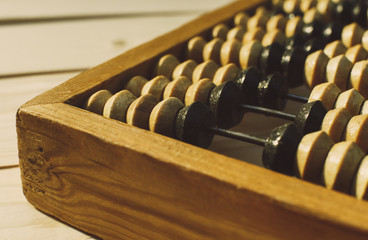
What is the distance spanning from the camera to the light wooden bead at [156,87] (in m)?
0.60

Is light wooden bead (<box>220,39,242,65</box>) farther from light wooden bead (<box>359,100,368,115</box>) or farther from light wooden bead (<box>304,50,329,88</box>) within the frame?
light wooden bead (<box>359,100,368,115</box>)

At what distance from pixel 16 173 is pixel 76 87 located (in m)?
0.14

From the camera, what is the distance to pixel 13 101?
779mm

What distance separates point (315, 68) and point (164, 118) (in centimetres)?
21

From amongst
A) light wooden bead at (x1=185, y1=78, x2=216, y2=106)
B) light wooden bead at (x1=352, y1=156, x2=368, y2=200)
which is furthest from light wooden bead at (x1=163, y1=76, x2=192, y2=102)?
light wooden bead at (x1=352, y1=156, x2=368, y2=200)

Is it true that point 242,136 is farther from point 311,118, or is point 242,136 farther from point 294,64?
point 294,64

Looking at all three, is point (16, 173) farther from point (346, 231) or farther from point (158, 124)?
point (346, 231)

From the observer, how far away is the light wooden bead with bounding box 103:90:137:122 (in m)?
0.55

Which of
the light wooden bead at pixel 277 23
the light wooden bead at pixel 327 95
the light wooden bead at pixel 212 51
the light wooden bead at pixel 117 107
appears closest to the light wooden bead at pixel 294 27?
the light wooden bead at pixel 277 23

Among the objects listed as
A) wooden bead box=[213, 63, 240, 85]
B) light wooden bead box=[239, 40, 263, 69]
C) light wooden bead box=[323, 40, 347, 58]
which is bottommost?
wooden bead box=[213, 63, 240, 85]

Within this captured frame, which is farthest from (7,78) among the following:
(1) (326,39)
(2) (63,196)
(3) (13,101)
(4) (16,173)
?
(1) (326,39)

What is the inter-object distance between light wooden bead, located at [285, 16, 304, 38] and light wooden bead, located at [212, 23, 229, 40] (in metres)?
0.09

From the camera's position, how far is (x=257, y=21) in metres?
0.83

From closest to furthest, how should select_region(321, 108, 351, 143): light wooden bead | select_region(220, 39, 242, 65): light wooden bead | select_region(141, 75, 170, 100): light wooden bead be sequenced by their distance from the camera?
select_region(321, 108, 351, 143): light wooden bead < select_region(141, 75, 170, 100): light wooden bead < select_region(220, 39, 242, 65): light wooden bead
